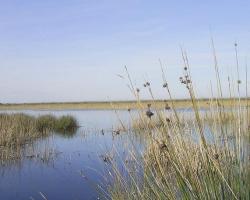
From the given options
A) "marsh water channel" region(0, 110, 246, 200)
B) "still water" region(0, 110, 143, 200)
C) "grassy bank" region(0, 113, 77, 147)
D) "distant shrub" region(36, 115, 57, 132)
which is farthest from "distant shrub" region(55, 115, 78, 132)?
"still water" region(0, 110, 143, 200)

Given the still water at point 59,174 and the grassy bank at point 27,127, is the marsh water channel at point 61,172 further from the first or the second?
the grassy bank at point 27,127

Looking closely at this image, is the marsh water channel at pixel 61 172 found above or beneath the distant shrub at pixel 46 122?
beneath

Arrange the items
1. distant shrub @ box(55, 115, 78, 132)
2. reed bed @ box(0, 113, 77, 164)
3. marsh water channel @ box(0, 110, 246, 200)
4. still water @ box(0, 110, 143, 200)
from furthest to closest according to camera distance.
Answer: distant shrub @ box(55, 115, 78, 132) < reed bed @ box(0, 113, 77, 164) < still water @ box(0, 110, 143, 200) < marsh water channel @ box(0, 110, 246, 200)

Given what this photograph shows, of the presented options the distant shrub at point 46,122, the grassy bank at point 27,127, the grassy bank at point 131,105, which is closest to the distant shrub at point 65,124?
the grassy bank at point 27,127

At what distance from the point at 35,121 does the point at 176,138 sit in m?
18.5

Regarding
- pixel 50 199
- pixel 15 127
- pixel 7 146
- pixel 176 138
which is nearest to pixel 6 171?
pixel 7 146

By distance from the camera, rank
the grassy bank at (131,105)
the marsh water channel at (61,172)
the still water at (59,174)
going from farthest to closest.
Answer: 1. the still water at (59,174)
2. the marsh water channel at (61,172)
3. the grassy bank at (131,105)

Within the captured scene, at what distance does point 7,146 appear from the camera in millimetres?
13578

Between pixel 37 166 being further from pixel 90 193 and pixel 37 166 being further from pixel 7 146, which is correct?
pixel 90 193

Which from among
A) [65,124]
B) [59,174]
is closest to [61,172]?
[59,174]

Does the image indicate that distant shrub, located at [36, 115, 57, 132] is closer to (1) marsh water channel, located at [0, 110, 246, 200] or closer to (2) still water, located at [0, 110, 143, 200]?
(1) marsh water channel, located at [0, 110, 246, 200]

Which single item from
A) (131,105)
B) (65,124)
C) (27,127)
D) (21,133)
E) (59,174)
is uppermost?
(65,124)

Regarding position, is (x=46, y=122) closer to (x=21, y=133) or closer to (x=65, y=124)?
(x=65, y=124)

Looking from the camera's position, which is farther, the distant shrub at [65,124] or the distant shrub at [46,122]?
the distant shrub at [65,124]
